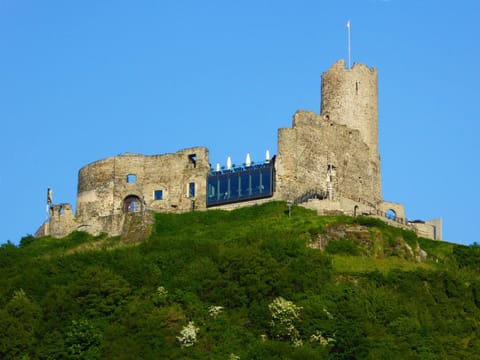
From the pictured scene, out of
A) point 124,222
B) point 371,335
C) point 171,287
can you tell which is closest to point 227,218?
point 124,222

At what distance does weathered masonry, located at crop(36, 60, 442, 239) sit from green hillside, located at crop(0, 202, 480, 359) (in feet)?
10.1

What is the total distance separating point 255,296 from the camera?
7225 centimetres

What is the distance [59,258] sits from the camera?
3083 inches

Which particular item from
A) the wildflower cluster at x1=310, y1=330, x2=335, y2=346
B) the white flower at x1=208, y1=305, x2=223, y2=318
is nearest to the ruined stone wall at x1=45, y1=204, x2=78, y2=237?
the white flower at x1=208, y1=305, x2=223, y2=318

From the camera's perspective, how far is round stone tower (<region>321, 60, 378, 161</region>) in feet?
293

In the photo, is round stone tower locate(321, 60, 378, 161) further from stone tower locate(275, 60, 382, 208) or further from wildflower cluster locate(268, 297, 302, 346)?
wildflower cluster locate(268, 297, 302, 346)

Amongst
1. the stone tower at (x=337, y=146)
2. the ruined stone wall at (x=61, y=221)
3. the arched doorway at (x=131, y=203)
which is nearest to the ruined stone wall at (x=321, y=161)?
the stone tower at (x=337, y=146)

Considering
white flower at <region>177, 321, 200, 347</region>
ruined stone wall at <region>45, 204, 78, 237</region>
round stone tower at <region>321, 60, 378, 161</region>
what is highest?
round stone tower at <region>321, 60, 378, 161</region>

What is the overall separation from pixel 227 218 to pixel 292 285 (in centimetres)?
1224

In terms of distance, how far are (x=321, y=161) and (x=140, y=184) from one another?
34.1 feet

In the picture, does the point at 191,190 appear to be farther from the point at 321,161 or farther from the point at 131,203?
the point at 321,161

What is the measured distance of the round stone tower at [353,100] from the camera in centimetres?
8919

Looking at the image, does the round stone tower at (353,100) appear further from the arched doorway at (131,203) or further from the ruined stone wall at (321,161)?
the arched doorway at (131,203)

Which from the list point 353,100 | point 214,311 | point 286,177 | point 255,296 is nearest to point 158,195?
point 286,177
